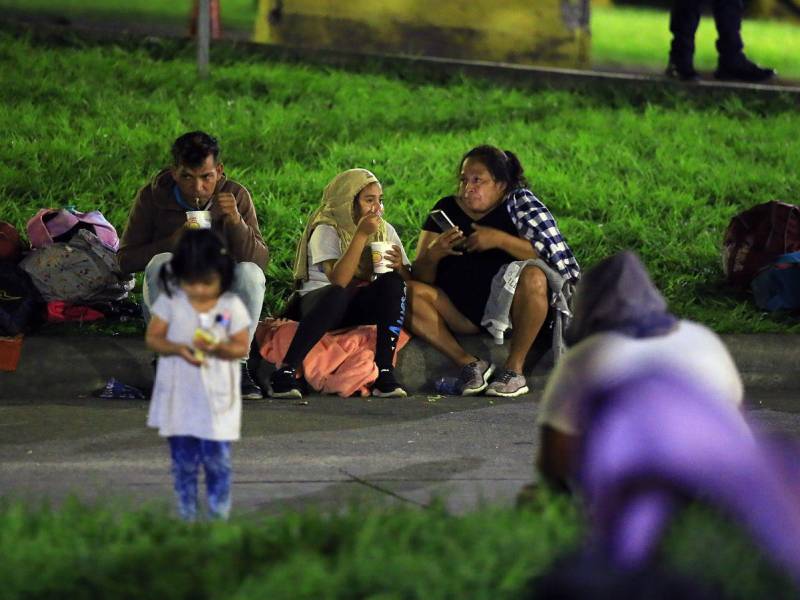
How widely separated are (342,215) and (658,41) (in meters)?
14.1

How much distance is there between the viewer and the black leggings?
823 centimetres

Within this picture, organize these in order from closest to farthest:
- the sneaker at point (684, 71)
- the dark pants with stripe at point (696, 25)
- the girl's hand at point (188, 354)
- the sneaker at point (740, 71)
A: the girl's hand at point (188, 354) < the dark pants with stripe at point (696, 25) < the sneaker at point (684, 71) < the sneaker at point (740, 71)

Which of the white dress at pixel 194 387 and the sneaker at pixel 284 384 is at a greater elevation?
the white dress at pixel 194 387

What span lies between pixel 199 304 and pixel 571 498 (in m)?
1.27

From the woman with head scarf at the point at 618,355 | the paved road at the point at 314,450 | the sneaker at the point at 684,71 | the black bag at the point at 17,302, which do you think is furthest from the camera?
the sneaker at the point at 684,71

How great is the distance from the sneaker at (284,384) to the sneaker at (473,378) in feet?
2.63

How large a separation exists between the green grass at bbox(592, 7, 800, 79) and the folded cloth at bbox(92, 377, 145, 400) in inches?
376

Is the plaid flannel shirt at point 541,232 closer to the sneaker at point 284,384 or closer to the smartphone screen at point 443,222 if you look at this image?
the smartphone screen at point 443,222

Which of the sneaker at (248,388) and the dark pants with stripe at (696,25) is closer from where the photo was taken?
the sneaker at (248,388)

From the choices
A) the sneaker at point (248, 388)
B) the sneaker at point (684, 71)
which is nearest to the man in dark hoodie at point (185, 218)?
the sneaker at point (248, 388)

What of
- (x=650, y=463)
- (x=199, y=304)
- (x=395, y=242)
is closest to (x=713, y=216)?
(x=395, y=242)

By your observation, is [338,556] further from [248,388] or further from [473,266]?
[473,266]

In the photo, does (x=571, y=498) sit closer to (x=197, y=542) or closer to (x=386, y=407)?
(x=197, y=542)

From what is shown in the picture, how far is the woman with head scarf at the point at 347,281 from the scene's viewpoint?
8203 mm
